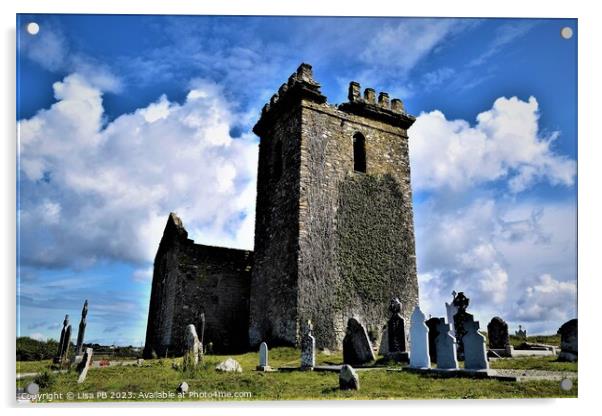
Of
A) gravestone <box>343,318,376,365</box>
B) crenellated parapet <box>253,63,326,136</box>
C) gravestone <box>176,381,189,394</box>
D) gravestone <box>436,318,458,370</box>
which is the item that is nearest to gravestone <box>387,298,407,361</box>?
gravestone <box>343,318,376,365</box>

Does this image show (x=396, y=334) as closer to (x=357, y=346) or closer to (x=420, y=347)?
(x=357, y=346)

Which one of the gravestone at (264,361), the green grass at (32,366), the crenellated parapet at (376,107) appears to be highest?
the crenellated parapet at (376,107)

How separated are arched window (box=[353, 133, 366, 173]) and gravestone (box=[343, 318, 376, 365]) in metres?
6.55

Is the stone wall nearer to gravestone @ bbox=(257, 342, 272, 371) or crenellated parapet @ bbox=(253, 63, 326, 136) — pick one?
gravestone @ bbox=(257, 342, 272, 371)

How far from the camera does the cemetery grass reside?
734 centimetres

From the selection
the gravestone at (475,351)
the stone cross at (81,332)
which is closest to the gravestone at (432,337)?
the gravestone at (475,351)

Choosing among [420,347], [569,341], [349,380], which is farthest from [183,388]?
[569,341]

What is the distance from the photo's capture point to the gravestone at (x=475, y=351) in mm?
8539

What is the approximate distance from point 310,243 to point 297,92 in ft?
16.0

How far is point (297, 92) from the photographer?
1555cm

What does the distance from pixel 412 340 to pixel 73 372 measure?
21.8 ft

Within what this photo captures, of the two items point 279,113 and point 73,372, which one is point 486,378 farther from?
point 279,113

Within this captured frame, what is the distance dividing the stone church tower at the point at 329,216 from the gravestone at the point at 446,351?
187 inches

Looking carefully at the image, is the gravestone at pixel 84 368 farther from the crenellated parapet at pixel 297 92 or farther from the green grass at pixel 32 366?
the crenellated parapet at pixel 297 92
